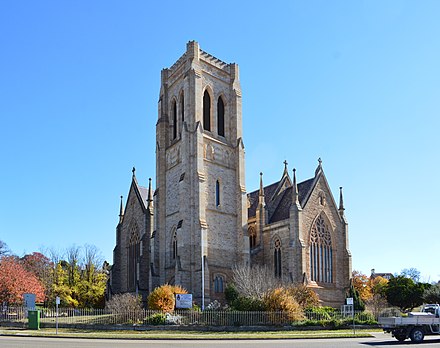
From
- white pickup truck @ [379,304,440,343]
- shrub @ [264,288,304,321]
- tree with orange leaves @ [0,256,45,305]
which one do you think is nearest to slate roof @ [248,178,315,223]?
shrub @ [264,288,304,321]

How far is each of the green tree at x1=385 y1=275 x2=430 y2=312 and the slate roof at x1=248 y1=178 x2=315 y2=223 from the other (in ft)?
72.3

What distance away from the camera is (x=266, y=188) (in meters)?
65.4

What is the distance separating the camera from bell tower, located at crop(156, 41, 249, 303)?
169 ft

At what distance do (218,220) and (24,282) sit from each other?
1829 centimetres

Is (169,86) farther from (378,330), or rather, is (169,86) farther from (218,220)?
(378,330)

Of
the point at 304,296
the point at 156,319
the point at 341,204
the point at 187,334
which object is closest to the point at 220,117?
the point at 341,204

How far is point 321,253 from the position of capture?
55125 millimetres

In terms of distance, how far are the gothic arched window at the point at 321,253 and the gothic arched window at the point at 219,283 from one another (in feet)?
27.7

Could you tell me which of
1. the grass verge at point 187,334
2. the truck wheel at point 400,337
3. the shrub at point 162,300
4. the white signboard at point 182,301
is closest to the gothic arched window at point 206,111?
the shrub at point 162,300

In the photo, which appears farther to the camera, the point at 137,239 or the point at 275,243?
the point at 137,239

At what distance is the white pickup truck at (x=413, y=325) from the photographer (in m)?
28.4

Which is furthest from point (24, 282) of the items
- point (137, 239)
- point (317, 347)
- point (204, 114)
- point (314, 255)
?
point (317, 347)

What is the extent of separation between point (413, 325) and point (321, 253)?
26.7 meters

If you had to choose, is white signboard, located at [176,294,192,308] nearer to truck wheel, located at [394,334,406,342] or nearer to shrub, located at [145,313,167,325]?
shrub, located at [145,313,167,325]
